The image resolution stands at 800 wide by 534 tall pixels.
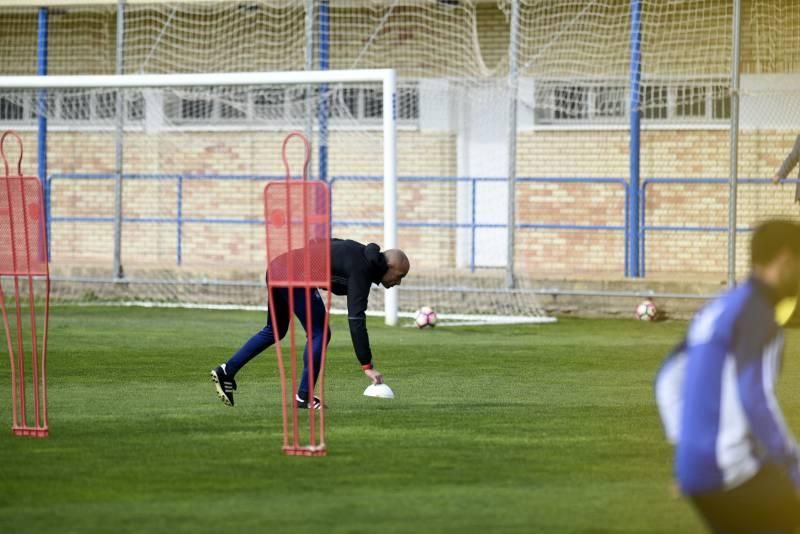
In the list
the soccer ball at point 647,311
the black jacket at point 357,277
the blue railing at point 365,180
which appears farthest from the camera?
the blue railing at point 365,180

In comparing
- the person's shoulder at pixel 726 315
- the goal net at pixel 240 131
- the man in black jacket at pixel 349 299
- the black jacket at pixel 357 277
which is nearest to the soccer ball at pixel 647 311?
the goal net at pixel 240 131

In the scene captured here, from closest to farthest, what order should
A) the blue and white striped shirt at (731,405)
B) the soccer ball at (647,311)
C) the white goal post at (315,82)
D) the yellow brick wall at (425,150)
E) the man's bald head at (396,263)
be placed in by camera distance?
the blue and white striped shirt at (731,405) → the man's bald head at (396,263) → the white goal post at (315,82) → the soccer ball at (647,311) → the yellow brick wall at (425,150)

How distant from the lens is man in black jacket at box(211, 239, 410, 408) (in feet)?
35.3

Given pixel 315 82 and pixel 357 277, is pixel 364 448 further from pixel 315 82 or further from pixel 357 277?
pixel 315 82

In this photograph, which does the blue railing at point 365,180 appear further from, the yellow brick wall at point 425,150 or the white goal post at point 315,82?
the white goal post at point 315,82

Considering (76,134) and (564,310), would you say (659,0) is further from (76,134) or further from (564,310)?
(76,134)

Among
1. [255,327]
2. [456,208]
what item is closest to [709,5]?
[456,208]

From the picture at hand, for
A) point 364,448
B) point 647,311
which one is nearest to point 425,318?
point 647,311

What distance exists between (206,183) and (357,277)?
48.4ft

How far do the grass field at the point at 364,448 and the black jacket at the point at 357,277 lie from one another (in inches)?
23.3

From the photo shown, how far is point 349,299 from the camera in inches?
425

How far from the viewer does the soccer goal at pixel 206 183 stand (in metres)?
21.8

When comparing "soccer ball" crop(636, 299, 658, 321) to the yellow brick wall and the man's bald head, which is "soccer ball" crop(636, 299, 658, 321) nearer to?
the yellow brick wall

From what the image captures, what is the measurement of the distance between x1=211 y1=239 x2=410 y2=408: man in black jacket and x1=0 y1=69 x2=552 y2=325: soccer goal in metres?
9.41
